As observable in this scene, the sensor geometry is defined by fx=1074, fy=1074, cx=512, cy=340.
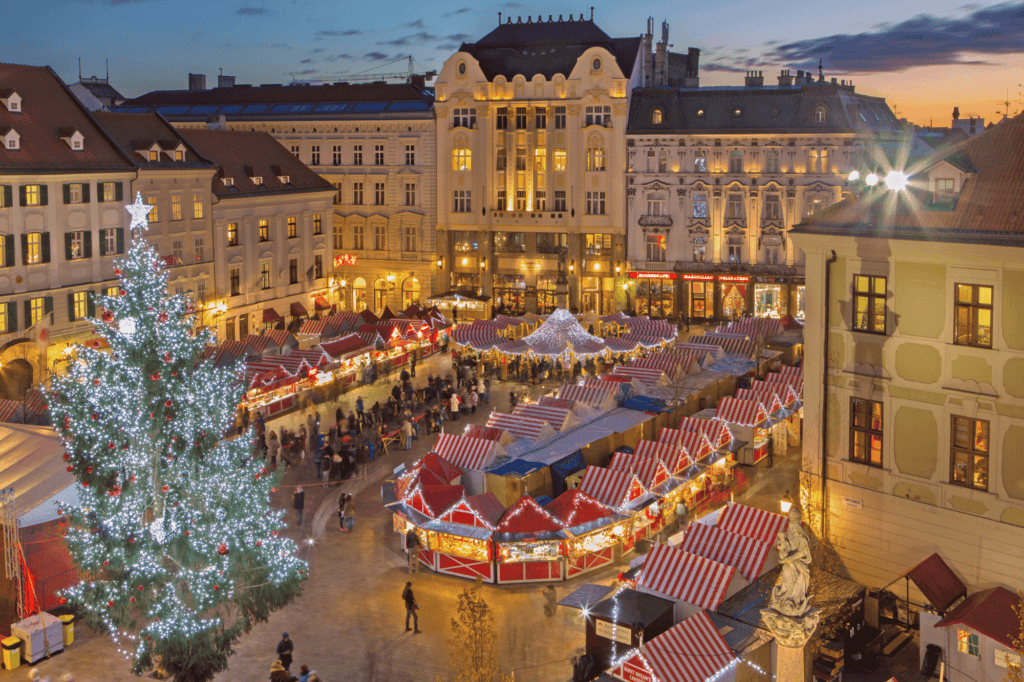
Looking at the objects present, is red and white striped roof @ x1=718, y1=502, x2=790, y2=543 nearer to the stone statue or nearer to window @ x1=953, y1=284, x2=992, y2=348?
window @ x1=953, y1=284, x2=992, y2=348

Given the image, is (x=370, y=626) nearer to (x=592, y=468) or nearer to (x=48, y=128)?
(x=592, y=468)

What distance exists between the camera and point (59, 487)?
75.9 feet

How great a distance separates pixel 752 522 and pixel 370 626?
28.1ft

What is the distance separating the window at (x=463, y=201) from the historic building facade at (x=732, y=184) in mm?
10238

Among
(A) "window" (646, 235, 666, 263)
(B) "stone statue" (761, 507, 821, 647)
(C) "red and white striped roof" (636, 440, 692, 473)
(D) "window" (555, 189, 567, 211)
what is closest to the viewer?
(B) "stone statue" (761, 507, 821, 647)

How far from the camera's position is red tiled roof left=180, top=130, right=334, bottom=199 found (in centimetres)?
5578

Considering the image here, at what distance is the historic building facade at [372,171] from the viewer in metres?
68.6

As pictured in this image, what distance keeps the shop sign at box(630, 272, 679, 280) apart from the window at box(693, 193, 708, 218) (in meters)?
3.73

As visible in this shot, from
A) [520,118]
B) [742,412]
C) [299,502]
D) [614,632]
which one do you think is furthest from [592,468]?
[520,118]

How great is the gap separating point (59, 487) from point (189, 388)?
6004mm

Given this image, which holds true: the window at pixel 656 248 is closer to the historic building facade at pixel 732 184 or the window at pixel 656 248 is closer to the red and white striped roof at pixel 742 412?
the historic building facade at pixel 732 184

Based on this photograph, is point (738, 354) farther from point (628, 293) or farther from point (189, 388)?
point (189, 388)

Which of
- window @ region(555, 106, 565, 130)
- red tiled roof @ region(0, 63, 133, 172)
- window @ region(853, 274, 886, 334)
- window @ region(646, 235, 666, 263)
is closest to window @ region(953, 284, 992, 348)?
window @ region(853, 274, 886, 334)

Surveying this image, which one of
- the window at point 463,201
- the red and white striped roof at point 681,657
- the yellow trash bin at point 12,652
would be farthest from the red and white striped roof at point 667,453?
the window at point 463,201
